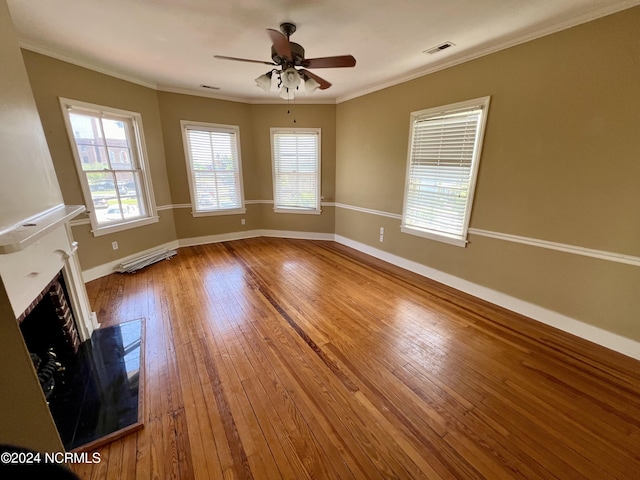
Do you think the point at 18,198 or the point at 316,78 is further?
the point at 316,78

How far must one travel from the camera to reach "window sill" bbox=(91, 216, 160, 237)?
3424 mm

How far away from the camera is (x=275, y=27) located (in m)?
2.23

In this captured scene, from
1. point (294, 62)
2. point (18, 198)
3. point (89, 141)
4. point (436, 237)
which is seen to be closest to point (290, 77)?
point (294, 62)

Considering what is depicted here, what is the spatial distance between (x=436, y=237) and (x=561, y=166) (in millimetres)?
1424

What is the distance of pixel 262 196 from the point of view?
5375mm

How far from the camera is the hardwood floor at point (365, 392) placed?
4.39 ft

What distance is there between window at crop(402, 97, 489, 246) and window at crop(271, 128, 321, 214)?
2.03m

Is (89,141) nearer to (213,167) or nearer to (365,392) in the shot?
(213,167)

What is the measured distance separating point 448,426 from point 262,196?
4.81 metres

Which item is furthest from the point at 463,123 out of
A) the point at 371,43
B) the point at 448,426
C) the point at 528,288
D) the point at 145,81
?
the point at 145,81

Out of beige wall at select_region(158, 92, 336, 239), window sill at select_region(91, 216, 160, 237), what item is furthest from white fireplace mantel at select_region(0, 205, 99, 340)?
beige wall at select_region(158, 92, 336, 239)

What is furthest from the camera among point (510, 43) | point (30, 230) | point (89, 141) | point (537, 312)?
point (89, 141)

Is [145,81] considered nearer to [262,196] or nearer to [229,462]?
[262,196]

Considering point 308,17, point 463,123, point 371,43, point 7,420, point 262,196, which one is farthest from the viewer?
point 262,196
